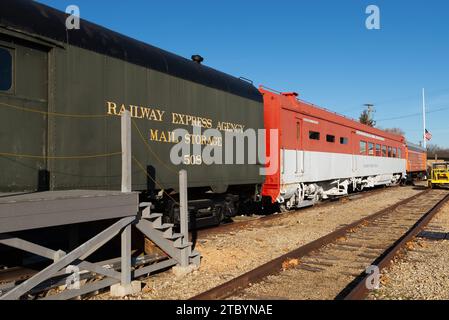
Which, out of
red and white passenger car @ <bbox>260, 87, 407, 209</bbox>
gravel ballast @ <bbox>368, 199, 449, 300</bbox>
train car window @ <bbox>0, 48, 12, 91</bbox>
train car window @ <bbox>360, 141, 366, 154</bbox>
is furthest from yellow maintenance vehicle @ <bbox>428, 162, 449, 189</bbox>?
train car window @ <bbox>0, 48, 12, 91</bbox>

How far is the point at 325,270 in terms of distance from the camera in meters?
6.64

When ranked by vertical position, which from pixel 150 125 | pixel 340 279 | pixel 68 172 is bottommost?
pixel 340 279

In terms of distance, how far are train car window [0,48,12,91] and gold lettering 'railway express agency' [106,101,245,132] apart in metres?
1.53

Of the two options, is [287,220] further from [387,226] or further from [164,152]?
[164,152]

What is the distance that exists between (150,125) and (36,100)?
92.4 inches

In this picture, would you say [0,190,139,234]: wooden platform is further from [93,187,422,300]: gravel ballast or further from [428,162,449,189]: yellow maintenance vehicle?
[428,162,449,189]: yellow maintenance vehicle

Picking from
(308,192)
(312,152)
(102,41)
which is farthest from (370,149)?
(102,41)

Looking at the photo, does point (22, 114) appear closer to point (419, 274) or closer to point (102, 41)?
point (102, 41)

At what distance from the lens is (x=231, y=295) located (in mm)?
5359

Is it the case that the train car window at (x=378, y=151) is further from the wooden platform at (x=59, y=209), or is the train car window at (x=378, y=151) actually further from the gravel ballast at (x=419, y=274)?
the wooden platform at (x=59, y=209)

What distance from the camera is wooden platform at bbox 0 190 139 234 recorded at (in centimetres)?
407
